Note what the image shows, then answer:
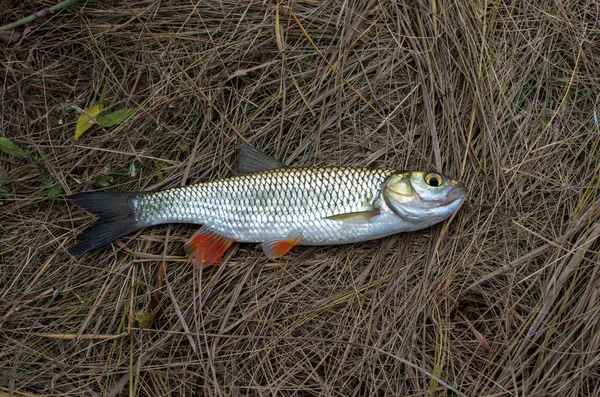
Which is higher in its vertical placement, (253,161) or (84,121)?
(84,121)

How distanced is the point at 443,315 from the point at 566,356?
779mm

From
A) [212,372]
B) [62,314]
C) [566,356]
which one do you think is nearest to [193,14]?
[62,314]

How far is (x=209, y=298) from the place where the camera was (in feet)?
11.1

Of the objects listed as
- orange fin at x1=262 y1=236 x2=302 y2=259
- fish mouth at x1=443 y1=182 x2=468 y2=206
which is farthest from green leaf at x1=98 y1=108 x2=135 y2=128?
fish mouth at x1=443 y1=182 x2=468 y2=206

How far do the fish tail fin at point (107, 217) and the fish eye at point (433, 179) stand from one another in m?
2.01

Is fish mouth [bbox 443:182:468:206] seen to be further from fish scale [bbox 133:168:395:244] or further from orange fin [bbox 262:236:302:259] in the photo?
orange fin [bbox 262:236:302:259]

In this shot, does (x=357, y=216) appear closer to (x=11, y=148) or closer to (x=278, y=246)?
(x=278, y=246)

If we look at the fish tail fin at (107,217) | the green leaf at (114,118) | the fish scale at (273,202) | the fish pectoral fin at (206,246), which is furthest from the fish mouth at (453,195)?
the green leaf at (114,118)

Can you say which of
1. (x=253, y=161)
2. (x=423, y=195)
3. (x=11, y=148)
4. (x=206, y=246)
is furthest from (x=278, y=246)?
(x=11, y=148)

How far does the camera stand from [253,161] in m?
3.45

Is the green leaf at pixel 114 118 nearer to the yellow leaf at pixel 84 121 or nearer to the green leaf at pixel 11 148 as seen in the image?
the yellow leaf at pixel 84 121

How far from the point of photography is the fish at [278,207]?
3.18 metres

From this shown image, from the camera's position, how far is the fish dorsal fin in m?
3.43

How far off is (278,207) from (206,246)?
596mm
